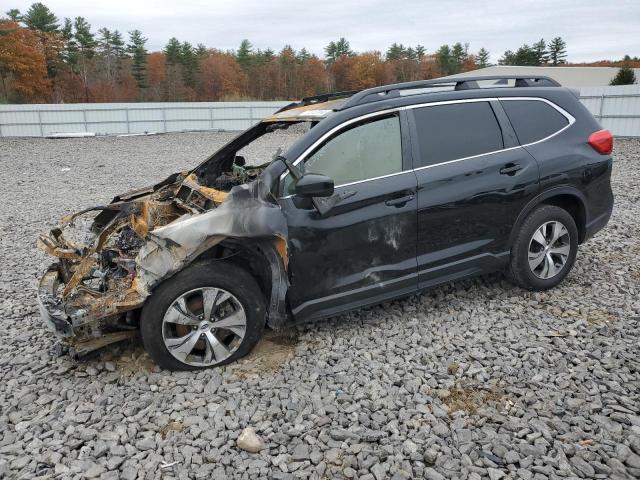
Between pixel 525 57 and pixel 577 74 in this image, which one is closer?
pixel 577 74

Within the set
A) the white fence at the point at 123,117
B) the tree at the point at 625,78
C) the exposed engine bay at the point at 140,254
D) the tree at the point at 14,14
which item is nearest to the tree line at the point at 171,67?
the tree at the point at 14,14

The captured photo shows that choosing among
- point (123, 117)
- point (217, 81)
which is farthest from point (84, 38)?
point (123, 117)

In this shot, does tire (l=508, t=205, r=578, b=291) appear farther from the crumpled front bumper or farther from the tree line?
the tree line

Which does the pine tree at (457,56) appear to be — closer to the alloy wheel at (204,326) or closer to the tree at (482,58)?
the tree at (482,58)

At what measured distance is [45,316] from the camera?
3.35 metres

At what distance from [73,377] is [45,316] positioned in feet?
1.70

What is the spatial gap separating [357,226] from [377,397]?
119 centimetres

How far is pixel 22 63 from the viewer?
44.1 m

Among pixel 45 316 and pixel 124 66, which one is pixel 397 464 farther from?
pixel 124 66

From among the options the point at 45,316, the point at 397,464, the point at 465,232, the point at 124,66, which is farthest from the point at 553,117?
the point at 124,66

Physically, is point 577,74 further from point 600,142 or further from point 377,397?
point 377,397

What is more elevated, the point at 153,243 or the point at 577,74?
the point at 577,74

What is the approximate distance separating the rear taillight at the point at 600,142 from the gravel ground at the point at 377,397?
4.00ft

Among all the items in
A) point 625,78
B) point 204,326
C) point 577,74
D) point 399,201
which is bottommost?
point 204,326
